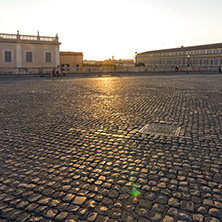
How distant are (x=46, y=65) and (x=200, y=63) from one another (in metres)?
61.6

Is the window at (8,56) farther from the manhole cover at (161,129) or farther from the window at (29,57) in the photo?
the manhole cover at (161,129)

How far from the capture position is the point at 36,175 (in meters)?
3.27

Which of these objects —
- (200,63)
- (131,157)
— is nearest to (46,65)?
(131,157)

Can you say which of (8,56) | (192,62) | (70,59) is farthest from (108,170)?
(192,62)

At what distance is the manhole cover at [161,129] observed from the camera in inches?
203

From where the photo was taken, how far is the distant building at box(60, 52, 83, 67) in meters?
49.0

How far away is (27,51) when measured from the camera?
36.4 metres

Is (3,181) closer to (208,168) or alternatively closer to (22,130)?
(22,130)

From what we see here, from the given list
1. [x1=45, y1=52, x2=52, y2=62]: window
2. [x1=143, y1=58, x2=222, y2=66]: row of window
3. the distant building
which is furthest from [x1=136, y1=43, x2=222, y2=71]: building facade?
A: [x1=45, y1=52, x2=52, y2=62]: window

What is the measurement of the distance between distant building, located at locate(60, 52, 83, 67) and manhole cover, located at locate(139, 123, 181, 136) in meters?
45.4

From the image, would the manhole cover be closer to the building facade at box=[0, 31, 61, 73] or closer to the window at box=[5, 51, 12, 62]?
the building facade at box=[0, 31, 61, 73]

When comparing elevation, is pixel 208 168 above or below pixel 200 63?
below

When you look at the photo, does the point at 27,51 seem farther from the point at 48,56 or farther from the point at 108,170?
the point at 108,170

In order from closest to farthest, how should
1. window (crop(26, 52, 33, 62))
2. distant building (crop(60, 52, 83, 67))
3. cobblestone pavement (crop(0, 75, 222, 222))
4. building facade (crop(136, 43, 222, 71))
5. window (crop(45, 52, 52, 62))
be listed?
cobblestone pavement (crop(0, 75, 222, 222)) < window (crop(26, 52, 33, 62)) < window (crop(45, 52, 52, 62)) < distant building (crop(60, 52, 83, 67)) < building facade (crop(136, 43, 222, 71))
